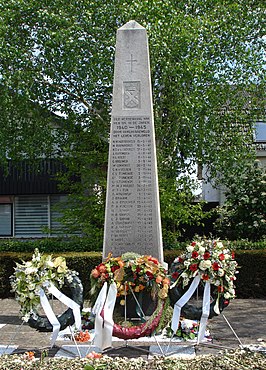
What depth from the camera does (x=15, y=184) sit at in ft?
73.9

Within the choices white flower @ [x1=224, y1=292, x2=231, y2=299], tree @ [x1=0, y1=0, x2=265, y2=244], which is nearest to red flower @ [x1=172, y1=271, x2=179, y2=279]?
white flower @ [x1=224, y1=292, x2=231, y2=299]

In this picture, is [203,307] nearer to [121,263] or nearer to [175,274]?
[175,274]

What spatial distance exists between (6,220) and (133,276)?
1735cm

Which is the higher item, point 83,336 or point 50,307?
point 50,307

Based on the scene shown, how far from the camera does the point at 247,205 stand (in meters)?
18.6

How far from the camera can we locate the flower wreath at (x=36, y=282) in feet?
21.1

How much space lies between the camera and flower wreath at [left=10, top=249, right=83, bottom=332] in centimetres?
643

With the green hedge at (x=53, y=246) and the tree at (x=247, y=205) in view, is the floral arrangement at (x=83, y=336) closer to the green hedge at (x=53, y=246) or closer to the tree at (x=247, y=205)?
the green hedge at (x=53, y=246)

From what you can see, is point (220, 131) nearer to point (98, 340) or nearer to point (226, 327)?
point (226, 327)

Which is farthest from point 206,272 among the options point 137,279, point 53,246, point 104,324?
point 53,246

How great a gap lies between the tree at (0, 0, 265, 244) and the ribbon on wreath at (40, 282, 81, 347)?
8152 millimetres

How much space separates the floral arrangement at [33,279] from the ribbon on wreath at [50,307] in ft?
0.20

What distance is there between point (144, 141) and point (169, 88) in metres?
6.79

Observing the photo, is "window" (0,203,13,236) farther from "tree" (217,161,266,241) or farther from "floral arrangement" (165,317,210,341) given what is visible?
"floral arrangement" (165,317,210,341)
